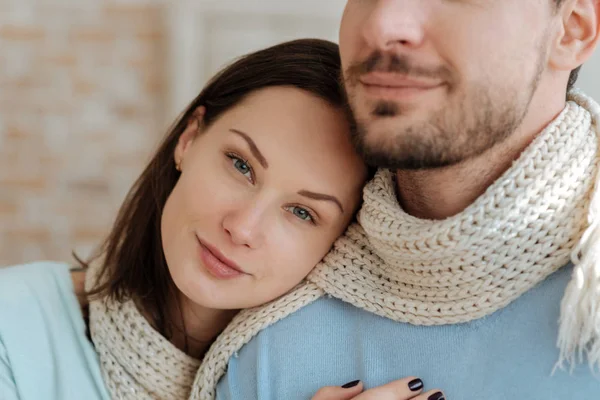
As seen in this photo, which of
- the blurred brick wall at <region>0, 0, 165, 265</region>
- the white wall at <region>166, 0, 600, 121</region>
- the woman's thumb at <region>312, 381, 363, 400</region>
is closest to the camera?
the woman's thumb at <region>312, 381, 363, 400</region>

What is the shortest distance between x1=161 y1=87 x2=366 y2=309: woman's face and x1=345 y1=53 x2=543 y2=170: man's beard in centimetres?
13

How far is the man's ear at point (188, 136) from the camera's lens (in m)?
1.24

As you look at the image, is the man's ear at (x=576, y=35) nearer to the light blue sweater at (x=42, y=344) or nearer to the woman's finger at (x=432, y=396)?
the woman's finger at (x=432, y=396)

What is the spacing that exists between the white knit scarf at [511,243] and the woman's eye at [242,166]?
190 millimetres

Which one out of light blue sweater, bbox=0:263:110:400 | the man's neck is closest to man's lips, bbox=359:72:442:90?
the man's neck

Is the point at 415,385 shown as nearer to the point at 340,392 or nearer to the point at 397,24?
the point at 340,392

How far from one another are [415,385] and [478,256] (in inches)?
7.9

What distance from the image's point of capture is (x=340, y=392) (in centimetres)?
101

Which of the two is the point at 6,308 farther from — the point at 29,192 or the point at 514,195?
the point at 29,192

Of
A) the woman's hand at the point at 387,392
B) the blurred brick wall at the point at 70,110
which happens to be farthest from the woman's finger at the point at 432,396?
the blurred brick wall at the point at 70,110

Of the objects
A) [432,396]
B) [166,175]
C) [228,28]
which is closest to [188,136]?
[166,175]

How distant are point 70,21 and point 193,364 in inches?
53.0

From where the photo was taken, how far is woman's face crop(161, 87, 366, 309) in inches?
42.4

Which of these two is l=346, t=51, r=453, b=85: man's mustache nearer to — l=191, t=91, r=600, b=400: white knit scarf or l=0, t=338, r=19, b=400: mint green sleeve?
l=191, t=91, r=600, b=400: white knit scarf
